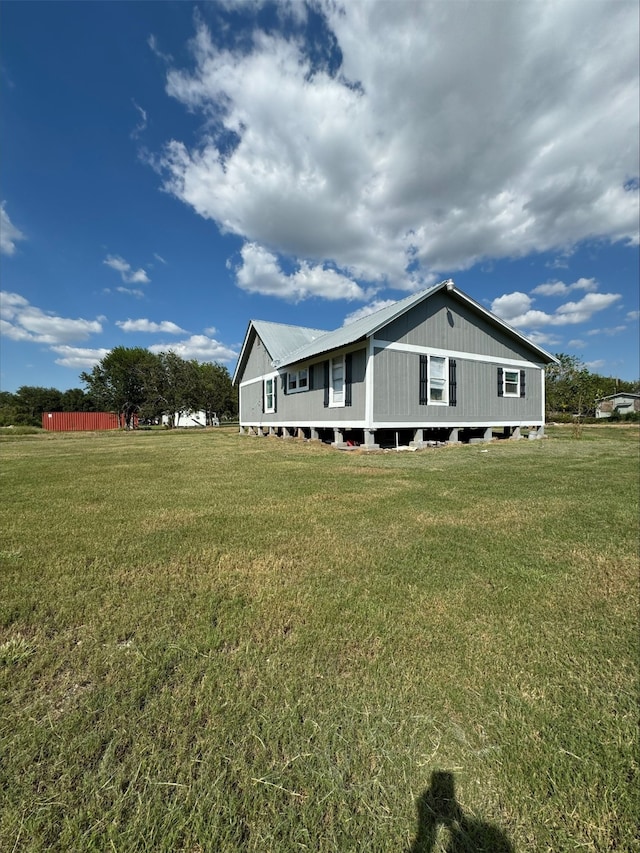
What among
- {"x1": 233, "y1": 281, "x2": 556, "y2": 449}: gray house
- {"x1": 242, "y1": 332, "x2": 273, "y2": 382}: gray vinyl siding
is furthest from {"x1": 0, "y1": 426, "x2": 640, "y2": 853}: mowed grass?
{"x1": 242, "y1": 332, "x2": 273, "y2": 382}: gray vinyl siding

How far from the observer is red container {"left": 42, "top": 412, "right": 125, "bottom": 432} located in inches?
1490

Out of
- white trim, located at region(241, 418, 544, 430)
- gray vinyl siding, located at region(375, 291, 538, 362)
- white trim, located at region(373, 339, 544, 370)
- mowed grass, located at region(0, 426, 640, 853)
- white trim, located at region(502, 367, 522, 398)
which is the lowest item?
mowed grass, located at region(0, 426, 640, 853)

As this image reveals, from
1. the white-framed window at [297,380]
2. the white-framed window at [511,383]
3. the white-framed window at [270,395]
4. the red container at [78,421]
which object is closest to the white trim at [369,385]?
the white-framed window at [297,380]

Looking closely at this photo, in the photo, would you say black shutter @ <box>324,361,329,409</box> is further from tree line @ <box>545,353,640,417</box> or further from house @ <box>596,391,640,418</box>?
house @ <box>596,391,640,418</box>

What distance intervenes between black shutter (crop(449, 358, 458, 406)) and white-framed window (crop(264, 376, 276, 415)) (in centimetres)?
775

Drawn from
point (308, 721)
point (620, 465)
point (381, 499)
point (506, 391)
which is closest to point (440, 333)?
point (506, 391)

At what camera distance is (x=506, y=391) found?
47.6 feet

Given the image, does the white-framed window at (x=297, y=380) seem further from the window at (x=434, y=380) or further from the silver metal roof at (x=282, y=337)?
the window at (x=434, y=380)

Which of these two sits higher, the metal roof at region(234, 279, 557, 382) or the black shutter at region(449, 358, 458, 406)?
the metal roof at region(234, 279, 557, 382)

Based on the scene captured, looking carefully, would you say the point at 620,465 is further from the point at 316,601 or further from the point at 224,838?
the point at 224,838

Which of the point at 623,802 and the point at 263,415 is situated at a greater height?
the point at 263,415

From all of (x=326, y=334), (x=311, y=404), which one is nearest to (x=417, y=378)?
(x=311, y=404)

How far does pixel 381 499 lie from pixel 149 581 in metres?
3.08

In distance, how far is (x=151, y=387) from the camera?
37375 millimetres
